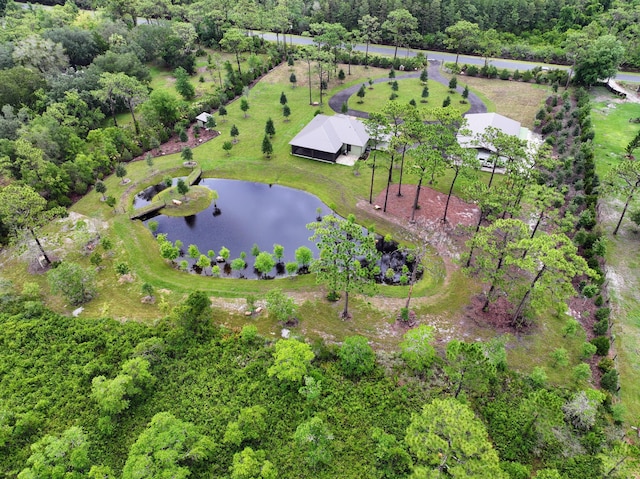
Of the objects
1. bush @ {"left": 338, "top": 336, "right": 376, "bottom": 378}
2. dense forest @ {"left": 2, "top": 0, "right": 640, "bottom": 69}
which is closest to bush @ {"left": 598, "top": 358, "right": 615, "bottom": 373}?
bush @ {"left": 338, "top": 336, "right": 376, "bottom": 378}

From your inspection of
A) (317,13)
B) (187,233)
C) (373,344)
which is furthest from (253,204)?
(317,13)

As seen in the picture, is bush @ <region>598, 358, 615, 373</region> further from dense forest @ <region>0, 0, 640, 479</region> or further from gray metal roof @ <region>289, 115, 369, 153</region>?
gray metal roof @ <region>289, 115, 369, 153</region>

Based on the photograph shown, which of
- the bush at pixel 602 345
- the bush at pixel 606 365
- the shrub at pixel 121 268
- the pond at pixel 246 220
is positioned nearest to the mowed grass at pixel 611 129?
the bush at pixel 602 345

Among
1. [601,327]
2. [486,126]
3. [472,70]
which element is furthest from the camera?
[472,70]

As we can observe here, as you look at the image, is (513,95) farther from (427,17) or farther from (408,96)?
(427,17)

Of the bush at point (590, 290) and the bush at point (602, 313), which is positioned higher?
the bush at point (590, 290)

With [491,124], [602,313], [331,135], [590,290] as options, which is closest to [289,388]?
Answer: [602,313]

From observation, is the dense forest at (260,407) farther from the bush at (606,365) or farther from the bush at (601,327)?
the bush at (601,327)
